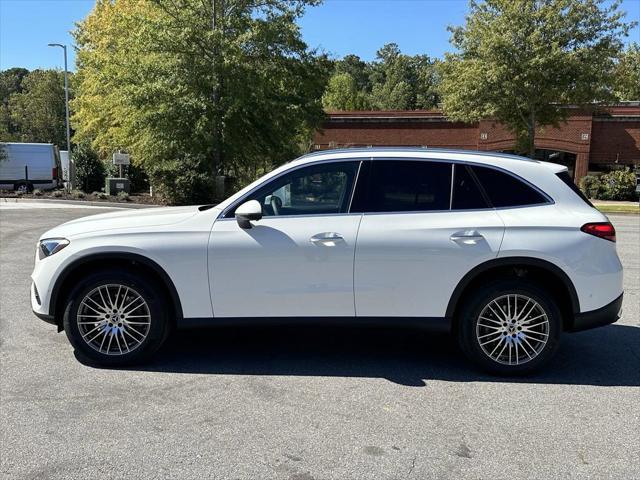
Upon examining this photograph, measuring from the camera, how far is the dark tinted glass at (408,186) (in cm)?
→ 446

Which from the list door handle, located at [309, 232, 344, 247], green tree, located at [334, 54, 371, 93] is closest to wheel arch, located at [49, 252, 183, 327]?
door handle, located at [309, 232, 344, 247]

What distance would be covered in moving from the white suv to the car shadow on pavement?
32cm

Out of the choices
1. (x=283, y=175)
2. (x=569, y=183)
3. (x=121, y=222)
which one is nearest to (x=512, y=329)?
(x=569, y=183)

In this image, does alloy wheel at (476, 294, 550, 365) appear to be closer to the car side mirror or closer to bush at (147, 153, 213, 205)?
the car side mirror

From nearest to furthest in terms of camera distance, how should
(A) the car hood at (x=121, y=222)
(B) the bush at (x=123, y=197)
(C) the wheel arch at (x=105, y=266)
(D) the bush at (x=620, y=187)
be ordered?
(C) the wheel arch at (x=105, y=266) < (A) the car hood at (x=121, y=222) < (B) the bush at (x=123, y=197) < (D) the bush at (x=620, y=187)

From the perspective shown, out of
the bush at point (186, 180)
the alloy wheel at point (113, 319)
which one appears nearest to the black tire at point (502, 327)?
the alloy wheel at point (113, 319)

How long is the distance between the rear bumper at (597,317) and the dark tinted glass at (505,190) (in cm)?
93

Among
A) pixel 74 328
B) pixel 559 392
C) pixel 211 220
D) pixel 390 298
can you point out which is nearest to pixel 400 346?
pixel 390 298

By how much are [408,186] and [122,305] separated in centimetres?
246

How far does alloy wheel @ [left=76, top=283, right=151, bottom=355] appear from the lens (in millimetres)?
4512

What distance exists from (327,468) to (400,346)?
2.23 meters

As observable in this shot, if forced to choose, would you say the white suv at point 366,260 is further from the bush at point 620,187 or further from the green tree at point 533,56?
the bush at point 620,187

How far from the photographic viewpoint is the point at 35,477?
9.77ft

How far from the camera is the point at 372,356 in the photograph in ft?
16.1
